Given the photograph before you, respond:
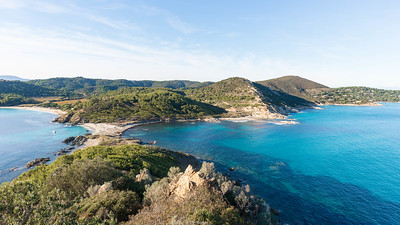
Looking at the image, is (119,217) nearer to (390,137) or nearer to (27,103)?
(390,137)

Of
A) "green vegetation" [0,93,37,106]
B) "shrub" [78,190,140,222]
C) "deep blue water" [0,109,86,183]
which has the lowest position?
"deep blue water" [0,109,86,183]

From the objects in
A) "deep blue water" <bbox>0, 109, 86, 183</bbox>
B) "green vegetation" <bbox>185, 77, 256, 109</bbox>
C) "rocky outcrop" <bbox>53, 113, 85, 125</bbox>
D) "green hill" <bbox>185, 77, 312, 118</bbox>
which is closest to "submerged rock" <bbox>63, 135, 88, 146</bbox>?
"deep blue water" <bbox>0, 109, 86, 183</bbox>

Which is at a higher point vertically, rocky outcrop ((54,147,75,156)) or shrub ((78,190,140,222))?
shrub ((78,190,140,222))

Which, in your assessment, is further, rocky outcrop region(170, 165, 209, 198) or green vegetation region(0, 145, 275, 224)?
rocky outcrop region(170, 165, 209, 198)

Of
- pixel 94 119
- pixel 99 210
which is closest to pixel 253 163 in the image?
pixel 99 210

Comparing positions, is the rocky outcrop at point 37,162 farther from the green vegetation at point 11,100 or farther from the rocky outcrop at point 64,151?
the green vegetation at point 11,100

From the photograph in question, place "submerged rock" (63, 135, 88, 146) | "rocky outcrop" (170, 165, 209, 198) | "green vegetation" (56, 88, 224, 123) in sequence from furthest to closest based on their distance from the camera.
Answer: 1. "green vegetation" (56, 88, 224, 123)
2. "submerged rock" (63, 135, 88, 146)
3. "rocky outcrop" (170, 165, 209, 198)

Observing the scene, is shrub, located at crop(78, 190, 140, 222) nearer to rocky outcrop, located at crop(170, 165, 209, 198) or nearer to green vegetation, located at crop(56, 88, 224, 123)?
rocky outcrop, located at crop(170, 165, 209, 198)
